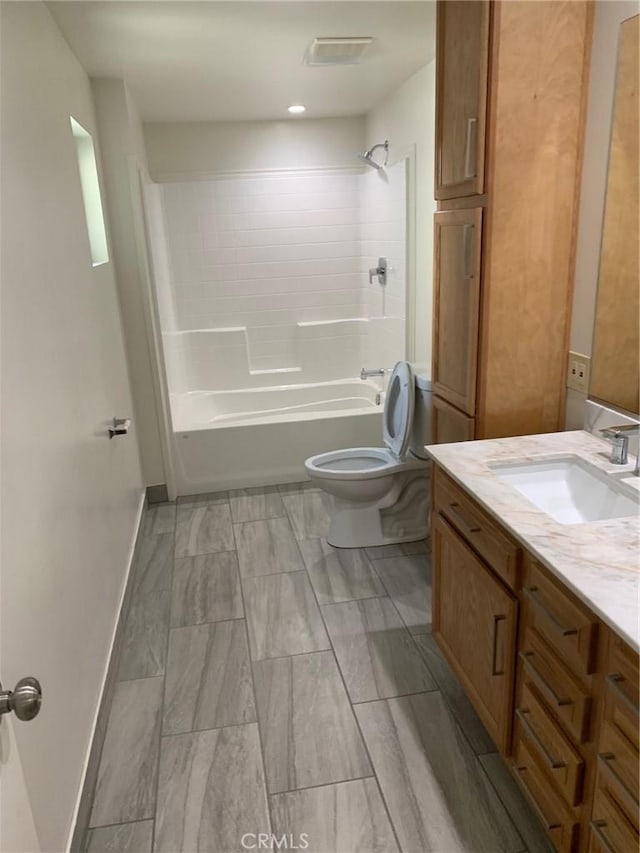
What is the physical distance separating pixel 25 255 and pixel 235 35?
145 centimetres

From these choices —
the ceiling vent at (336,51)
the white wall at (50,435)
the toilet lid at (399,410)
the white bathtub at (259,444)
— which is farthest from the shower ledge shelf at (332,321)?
the white wall at (50,435)

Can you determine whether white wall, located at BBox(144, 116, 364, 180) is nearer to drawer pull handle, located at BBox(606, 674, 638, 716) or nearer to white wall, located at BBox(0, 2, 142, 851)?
white wall, located at BBox(0, 2, 142, 851)

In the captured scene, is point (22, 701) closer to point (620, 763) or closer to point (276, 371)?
point (620, 763)

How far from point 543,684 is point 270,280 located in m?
3.69

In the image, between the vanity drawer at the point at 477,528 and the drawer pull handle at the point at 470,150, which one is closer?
the vanity drawer at the point at 477,528

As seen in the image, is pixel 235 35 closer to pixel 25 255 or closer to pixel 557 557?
pixel 25 255

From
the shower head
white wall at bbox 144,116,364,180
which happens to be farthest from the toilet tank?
white wall at bbox 144,116,364,180

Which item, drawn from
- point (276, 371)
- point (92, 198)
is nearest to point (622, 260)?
point (92, 198)

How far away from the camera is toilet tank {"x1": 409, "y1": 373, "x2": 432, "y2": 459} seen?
283cm

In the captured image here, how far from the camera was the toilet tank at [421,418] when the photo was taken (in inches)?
112

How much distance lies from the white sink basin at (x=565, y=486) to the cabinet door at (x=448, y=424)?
13.4 inches

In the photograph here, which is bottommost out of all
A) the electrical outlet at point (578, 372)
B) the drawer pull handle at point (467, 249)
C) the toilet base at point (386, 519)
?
the toilet base at point (386, 519)

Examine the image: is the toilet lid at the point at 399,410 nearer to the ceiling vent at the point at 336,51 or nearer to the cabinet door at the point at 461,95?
the cabinet door at the point at 461,95

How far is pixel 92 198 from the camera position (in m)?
2.93
